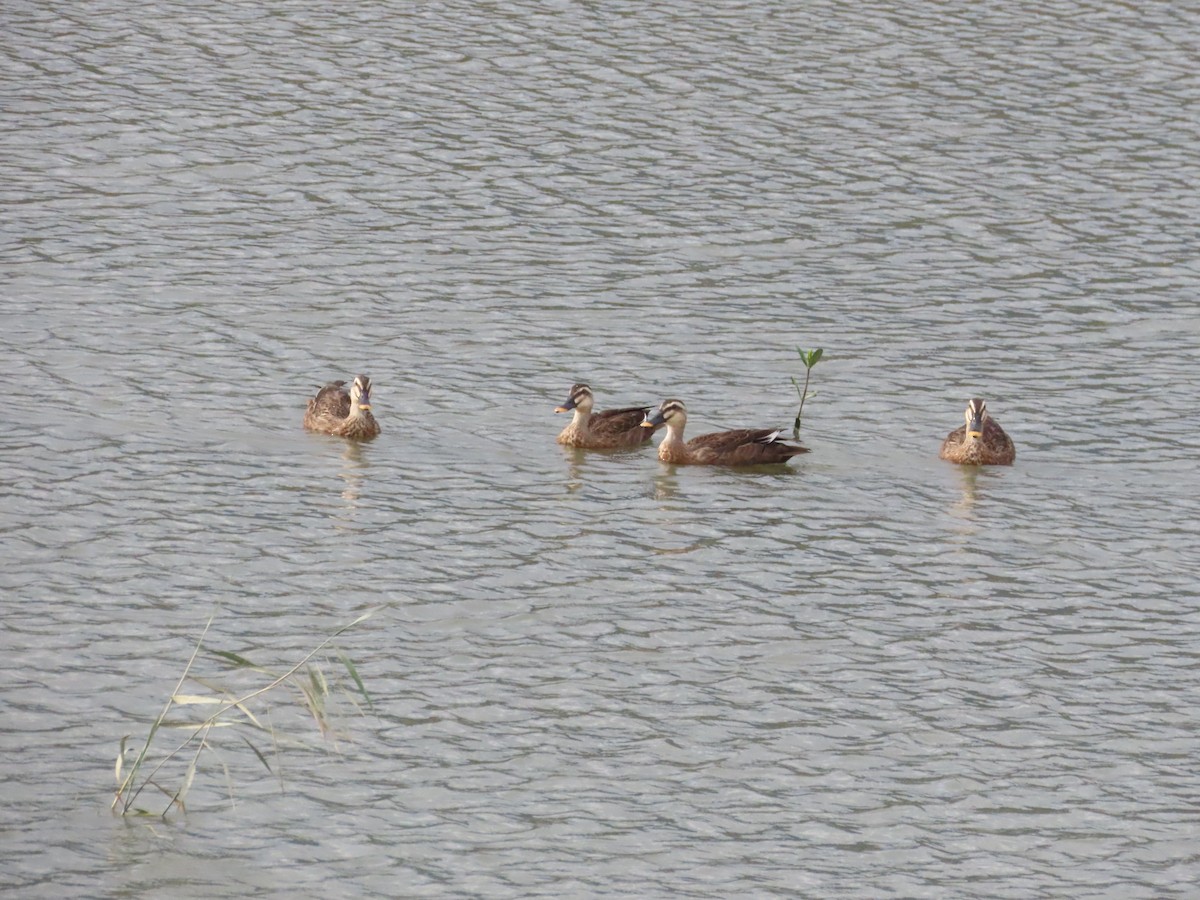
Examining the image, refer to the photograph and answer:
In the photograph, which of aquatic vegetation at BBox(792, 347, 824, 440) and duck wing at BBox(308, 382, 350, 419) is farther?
aquatic vegetation at BBox(792, 347, 824, 440)

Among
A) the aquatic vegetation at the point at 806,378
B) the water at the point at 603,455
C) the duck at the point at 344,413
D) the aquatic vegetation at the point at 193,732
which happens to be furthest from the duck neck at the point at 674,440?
the aquatic vegetation at the point at 193,732

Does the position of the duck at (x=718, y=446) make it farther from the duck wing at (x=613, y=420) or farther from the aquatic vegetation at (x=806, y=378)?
the aquatic vegetation at (x=806, y=378)

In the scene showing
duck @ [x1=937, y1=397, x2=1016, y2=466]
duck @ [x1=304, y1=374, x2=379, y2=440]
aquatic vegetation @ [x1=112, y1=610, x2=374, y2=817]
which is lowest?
aquatic vegetation @ [x1=112, y1=610, x2=374, y2=817]

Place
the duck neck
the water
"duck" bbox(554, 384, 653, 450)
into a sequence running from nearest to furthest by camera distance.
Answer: the water
"duck" bbox(554, 384, 653, 450)
the duck neck

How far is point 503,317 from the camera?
2480 centimetres

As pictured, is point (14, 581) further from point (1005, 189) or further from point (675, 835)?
point (1005, 189)

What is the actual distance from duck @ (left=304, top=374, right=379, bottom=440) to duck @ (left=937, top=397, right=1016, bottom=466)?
610 cm

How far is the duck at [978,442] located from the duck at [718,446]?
157 centimetres

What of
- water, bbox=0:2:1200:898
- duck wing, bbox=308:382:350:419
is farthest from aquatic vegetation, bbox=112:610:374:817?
duck wing, bbox=308:382:350:419

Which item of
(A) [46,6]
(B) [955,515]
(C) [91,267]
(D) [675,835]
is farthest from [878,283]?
(A) [46,6]

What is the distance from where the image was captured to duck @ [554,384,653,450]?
69.9 ft

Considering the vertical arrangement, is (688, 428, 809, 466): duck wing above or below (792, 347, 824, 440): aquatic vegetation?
below

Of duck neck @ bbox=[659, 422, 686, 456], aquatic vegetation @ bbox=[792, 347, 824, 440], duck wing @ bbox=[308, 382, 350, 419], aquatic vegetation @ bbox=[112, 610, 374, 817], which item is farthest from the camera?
aquatic vegetation @ bbox=[792, 347, 824, 440]

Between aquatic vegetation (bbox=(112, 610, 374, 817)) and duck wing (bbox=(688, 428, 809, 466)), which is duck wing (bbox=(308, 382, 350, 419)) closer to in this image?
duck wing (bbox=(688, 428, 809, 466))
